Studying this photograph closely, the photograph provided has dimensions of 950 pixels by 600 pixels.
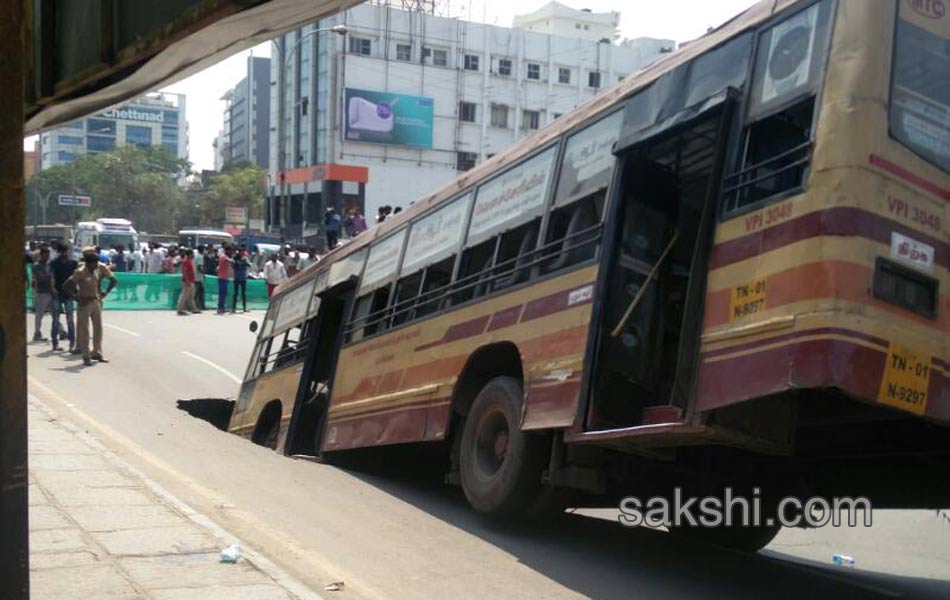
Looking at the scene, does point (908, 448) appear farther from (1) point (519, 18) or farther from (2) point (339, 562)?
(1) point (519, 18)

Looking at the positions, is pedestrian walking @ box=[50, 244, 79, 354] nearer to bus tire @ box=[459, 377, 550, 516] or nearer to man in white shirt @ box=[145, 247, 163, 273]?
bus tire @ box=[459, 377, 550, 516]

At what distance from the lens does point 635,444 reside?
6520 mm

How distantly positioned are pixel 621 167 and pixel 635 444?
6.18 feet

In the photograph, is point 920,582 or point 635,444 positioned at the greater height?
point 635,444

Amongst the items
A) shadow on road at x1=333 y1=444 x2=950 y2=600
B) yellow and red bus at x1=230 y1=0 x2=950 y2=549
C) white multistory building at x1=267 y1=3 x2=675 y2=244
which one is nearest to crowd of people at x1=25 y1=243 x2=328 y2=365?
yellow and red bus at x1=230 y1=0 x2=950 y2=549

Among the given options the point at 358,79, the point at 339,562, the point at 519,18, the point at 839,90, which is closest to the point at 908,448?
the point at 839,90

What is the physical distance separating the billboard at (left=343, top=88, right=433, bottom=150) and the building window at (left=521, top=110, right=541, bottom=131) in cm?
684

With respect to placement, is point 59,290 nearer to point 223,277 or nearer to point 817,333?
point 223,277

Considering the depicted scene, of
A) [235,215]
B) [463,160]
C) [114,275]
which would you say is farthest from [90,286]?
[235,215]

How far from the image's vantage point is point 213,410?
55.3 ft

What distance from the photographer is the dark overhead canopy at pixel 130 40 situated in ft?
14.9

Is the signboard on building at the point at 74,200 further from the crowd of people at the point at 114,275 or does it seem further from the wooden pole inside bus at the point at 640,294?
the wooden pole inside bus at the point at 640,294

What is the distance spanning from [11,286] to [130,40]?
1.96 metres

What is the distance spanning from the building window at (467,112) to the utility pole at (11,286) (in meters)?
63.7
